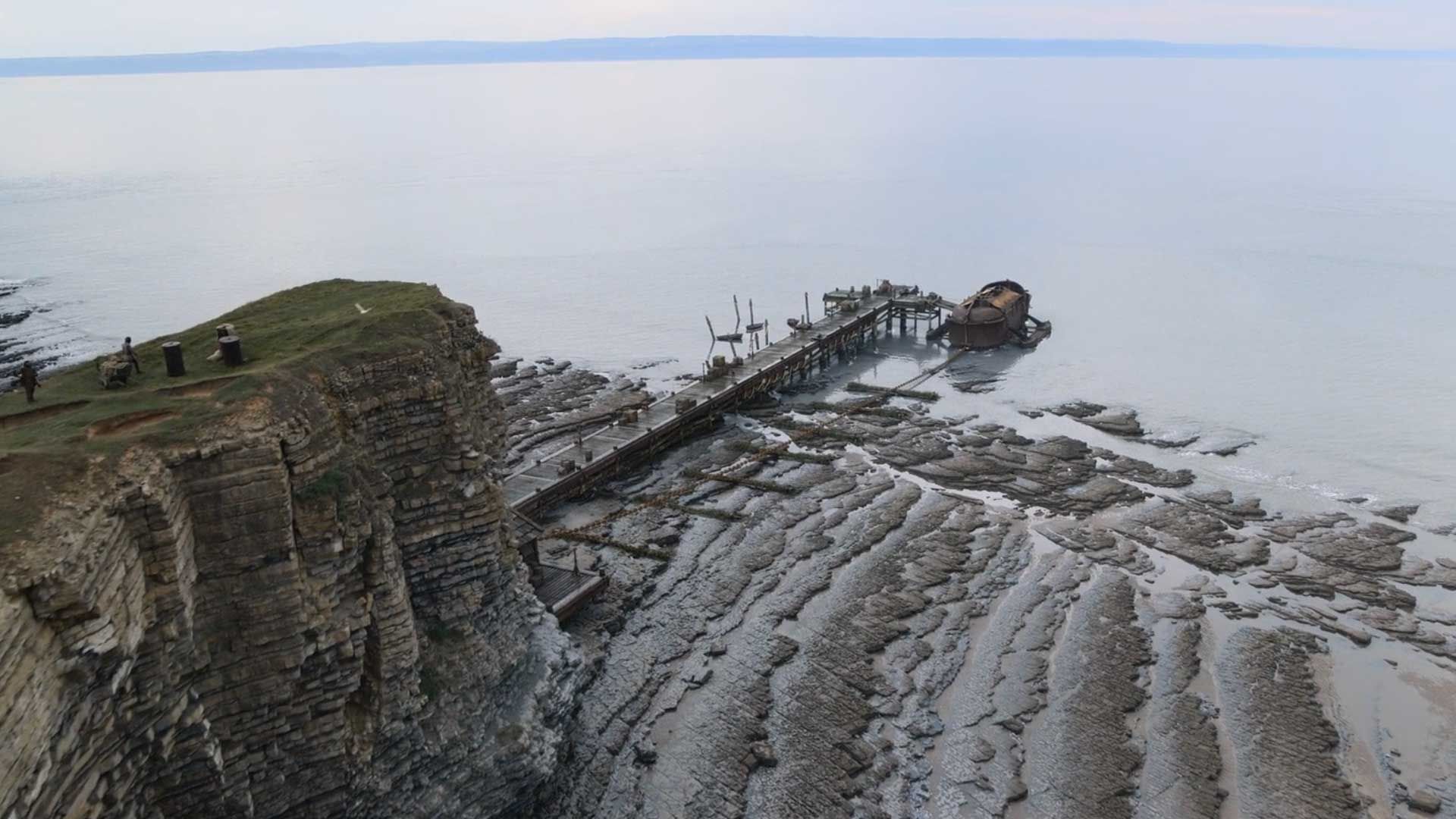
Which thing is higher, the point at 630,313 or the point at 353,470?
the point at 353,470

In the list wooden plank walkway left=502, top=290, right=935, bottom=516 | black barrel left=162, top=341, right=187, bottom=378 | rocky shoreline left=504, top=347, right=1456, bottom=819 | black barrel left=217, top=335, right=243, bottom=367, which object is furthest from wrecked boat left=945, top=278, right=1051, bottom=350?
black barrel left=162, top=341, right=187, bottom=378

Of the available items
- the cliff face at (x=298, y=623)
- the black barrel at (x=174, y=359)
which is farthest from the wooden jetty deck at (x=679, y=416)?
the black barrel at (x=174, y=359)

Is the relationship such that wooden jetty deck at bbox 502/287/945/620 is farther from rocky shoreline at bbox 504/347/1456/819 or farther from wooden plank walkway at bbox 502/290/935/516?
rocky shoreline at bbox 504/347/1456/819

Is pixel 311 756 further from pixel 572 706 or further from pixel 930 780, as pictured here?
pixel 930 780

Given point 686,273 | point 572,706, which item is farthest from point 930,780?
point 686,273

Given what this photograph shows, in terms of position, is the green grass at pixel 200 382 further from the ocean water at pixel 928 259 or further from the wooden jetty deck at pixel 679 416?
the ocean water at pixel 928 259

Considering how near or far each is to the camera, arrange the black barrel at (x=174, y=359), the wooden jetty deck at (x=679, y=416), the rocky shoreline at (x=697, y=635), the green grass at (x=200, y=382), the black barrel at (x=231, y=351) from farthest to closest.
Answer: the wooden jetty deck at (x=679, y=416)
the black barrel at (x=231, y=351)
the black barrel at (x=174, y=359)
the rocky shoreline at (x=697, y=635)
the green grass at (x=200, y=382)
